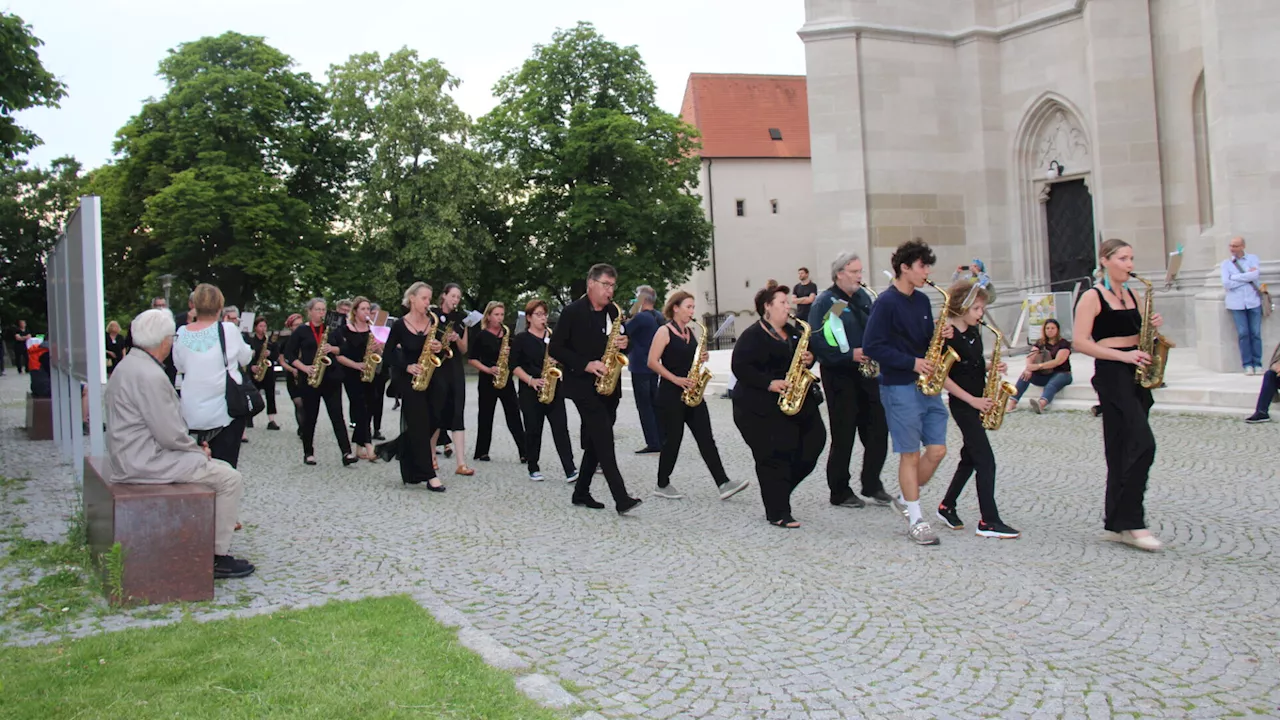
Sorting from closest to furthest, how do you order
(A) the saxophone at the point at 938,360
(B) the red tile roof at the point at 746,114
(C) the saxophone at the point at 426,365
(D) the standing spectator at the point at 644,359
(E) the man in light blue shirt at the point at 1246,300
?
(A) the saxophone at the point at 938,360, (C) the saxophone at the point at 426,365, (D) the standing spectator at the point at 644,359, (E) the man in light blue shirt at the point at 1246,300, (B) the red tile roof at the point at 746,114

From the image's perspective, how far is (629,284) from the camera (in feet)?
149

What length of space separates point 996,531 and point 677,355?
3.60m

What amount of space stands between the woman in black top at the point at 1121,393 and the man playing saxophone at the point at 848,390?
6.47 feet

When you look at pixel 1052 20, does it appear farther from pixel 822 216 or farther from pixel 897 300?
pixel 897 300

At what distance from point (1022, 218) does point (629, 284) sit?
21081 millimetres

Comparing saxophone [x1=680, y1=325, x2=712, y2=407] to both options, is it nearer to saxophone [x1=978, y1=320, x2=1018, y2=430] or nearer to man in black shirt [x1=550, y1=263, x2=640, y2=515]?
man in black shirt [x1=550, y1=263, x2=640, y2=515]

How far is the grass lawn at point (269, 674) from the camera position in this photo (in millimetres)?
4379

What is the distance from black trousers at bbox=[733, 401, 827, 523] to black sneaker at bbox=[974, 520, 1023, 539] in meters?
1.21

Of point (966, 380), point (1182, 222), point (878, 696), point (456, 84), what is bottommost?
point (878, 696)

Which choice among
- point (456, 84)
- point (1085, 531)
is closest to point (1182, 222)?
point (1085, 531)

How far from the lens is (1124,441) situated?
7.11 m

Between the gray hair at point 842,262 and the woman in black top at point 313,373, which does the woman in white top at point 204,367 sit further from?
the woman in black top at point 313,373

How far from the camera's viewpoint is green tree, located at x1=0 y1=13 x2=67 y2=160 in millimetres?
15492

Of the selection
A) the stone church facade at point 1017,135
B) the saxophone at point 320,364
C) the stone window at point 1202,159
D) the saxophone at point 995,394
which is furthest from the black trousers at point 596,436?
the stone window at point 1202,159
